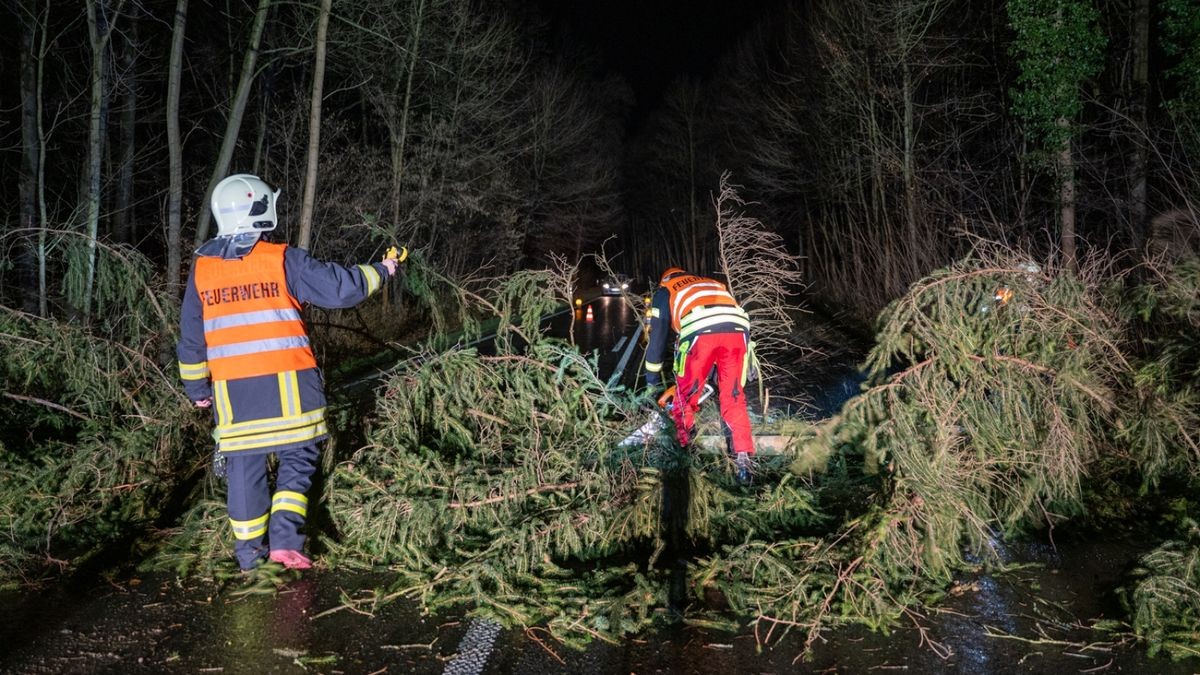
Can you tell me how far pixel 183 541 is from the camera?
189 inches

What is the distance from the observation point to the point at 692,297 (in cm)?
644

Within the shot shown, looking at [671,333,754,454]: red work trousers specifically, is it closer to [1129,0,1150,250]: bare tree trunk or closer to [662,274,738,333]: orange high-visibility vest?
[662,274,738,333]: orange high-visibility vest

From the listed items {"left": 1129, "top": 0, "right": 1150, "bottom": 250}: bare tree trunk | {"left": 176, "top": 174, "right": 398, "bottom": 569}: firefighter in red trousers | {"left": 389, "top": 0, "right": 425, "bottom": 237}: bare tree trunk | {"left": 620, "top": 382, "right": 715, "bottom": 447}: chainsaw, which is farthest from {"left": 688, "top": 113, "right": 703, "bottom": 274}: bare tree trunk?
{"left": 176, "top": 174, "right": 398, "bottom": 569}: firefighter in red trousers

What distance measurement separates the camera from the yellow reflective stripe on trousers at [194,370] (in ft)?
15.3

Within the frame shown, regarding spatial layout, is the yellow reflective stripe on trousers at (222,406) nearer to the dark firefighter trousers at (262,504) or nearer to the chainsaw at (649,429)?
the dark firefighter trousers at (262,504)

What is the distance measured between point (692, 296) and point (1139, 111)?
1241cm

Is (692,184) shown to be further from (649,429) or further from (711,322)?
(649,429)

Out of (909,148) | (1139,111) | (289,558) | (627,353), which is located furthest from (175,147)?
(909,148)

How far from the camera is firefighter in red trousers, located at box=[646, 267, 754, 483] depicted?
615 centimetres

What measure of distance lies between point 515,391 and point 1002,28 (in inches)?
689

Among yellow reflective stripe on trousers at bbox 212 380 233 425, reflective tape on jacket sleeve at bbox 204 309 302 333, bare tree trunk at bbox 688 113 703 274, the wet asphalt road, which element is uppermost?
bare tree trunk at bbox 688 113 703 274

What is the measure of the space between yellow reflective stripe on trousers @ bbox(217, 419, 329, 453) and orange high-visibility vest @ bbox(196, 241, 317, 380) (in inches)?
13.4

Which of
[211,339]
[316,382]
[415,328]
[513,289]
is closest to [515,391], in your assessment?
[513,289]

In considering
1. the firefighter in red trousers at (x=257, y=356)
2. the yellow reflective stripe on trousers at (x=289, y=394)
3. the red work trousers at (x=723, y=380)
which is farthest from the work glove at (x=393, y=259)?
the red work trousers at (x=723, y=380)
